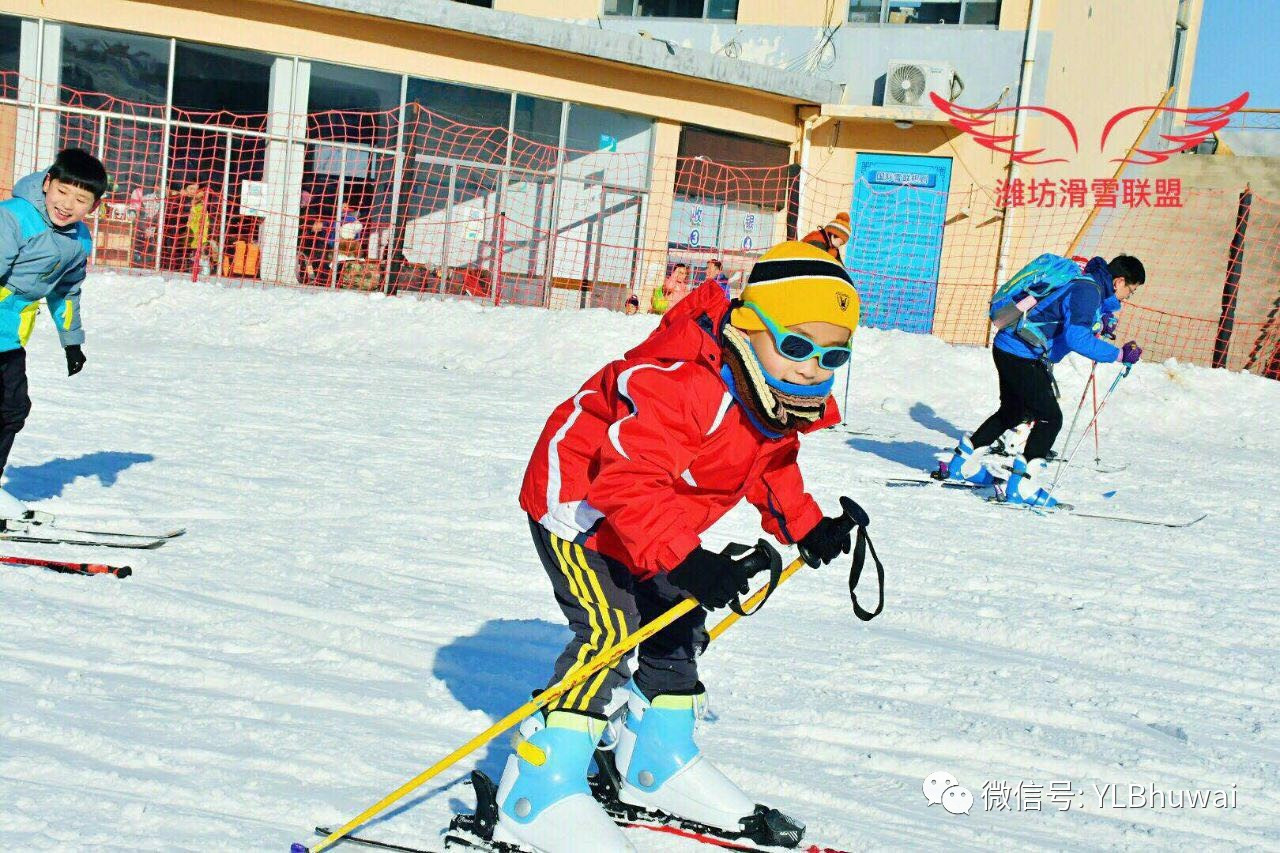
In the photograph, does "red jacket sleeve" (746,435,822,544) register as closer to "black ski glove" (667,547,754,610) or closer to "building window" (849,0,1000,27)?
"black ski glove" (667,547,754,610)

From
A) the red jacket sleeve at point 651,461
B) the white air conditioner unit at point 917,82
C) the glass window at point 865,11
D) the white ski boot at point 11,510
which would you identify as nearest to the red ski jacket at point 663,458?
the red jacket sleeve at point 651,461

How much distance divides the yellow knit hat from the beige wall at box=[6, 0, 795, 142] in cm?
1724

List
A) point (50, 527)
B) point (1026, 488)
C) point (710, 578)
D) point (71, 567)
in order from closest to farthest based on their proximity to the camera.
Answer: point (710, 578), point (71, 567), point (50, 527), point (1026, 488)

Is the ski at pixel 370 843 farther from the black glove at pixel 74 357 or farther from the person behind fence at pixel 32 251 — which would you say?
the black glove at pixel 74 357

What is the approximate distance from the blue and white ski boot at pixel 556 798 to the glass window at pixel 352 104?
1683cm

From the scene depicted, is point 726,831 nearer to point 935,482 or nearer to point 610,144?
point 935,482

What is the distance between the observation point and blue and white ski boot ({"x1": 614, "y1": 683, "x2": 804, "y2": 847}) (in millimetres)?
3342

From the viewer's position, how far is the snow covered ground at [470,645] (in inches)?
138

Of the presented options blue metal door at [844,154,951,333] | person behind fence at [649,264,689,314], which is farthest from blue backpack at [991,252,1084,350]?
blue metal door at [844,154,951,333]

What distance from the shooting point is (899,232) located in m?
20.7

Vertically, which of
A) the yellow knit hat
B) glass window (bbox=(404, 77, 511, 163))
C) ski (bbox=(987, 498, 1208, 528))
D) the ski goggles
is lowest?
ski (bbox=(987, 498, 1208, 528))

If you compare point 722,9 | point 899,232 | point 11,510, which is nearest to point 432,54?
point 722,9

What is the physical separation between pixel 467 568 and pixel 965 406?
29.3 ft

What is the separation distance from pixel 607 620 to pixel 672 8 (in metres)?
21.1
